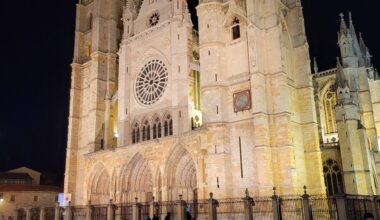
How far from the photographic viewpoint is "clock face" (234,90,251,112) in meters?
21.0

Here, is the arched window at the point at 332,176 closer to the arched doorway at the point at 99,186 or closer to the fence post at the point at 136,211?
the fence post at the point at 136,211

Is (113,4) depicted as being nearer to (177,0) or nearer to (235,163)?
(177,0)

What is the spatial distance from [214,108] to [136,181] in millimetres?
8474

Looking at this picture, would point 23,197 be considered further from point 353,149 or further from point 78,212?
point 353,149

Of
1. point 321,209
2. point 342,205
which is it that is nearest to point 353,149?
point 321,209

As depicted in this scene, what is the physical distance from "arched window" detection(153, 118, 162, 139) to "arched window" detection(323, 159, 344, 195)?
11.7 metres

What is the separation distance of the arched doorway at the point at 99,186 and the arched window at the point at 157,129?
17.0 feet

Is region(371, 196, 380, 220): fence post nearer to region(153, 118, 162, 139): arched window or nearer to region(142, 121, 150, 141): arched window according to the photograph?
region(153, 118, 162, 139): arched window

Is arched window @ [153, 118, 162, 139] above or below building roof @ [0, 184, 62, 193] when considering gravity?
above

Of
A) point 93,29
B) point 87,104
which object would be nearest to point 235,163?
point 87,104

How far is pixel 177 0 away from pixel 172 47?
3409 millimetres

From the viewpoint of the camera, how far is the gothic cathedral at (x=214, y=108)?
20453mm

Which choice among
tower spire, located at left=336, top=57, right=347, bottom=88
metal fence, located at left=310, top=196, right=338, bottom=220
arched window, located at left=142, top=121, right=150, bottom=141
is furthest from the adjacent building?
tower spire, located at left=336, top=57, right=347, bottom=88

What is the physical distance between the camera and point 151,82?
90.1ft
